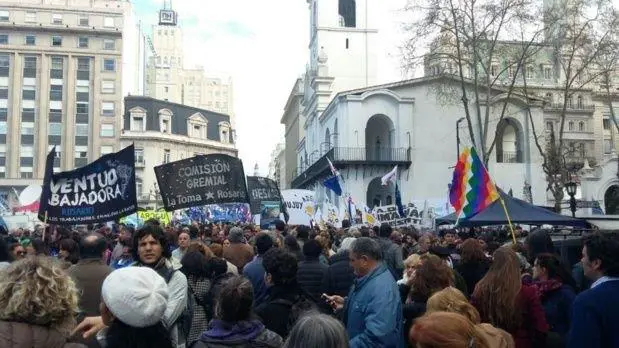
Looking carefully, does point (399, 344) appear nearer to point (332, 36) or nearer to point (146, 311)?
point (146, 311)

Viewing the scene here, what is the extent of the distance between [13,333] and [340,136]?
41800 millimetres

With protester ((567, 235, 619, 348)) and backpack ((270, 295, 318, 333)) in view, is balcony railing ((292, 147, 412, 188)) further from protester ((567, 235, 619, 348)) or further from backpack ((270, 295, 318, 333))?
protester ((567, 235, 619, 348))

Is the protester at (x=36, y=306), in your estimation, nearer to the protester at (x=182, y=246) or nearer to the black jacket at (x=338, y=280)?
the black jacket at (x=338, y=280)

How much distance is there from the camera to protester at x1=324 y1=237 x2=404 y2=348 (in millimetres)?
4840

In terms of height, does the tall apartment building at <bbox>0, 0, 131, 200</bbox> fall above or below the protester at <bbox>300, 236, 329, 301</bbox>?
above

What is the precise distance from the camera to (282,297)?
5.54m

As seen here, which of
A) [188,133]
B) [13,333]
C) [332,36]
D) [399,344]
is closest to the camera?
[13,333]

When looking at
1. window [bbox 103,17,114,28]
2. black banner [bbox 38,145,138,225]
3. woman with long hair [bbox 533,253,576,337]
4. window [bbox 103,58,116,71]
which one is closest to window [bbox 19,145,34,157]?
window [bbox 103,58,116,71]

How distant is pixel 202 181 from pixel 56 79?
243 ft

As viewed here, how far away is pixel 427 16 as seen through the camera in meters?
30.3

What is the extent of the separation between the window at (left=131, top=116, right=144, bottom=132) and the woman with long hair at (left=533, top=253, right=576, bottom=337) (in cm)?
8480

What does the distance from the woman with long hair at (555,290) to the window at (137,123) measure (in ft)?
278

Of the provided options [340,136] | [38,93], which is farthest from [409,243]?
[38,93]

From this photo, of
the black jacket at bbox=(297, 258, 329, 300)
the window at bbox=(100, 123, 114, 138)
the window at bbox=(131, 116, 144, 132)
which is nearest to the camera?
the black jacket at bbox=(297, 258, 329, 300)
